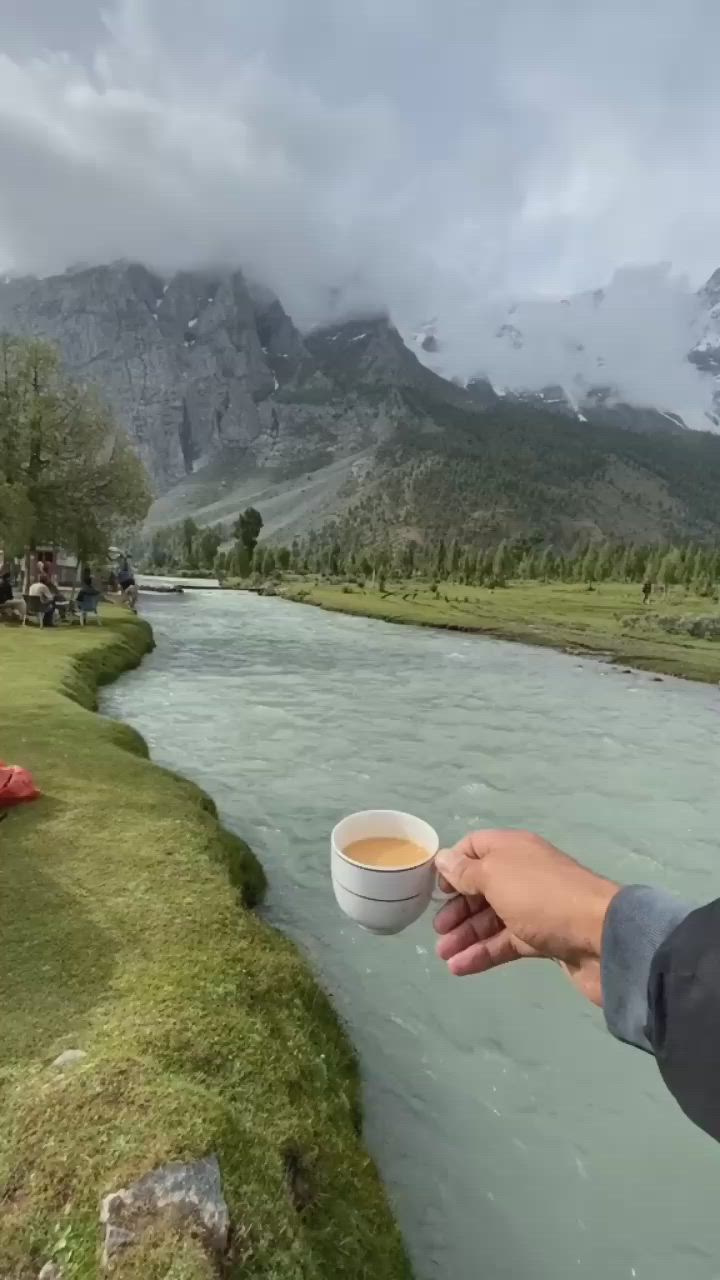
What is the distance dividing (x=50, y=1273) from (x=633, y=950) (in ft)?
11.4

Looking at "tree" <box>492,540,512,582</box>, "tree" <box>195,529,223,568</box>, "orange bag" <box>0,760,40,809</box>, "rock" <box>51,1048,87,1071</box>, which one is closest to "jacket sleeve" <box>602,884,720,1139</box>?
Result: "rock" <box>51,1048,87,1071</box>

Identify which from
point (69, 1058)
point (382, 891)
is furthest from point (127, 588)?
point (382, 891)

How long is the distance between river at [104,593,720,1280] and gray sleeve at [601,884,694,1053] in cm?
480

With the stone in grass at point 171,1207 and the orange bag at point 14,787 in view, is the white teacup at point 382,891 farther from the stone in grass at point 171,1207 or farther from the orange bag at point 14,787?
the orange bag at point 14,787

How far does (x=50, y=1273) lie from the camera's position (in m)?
3.47

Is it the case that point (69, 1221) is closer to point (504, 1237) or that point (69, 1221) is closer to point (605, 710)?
point (504, 1237)

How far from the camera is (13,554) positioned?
115 feet

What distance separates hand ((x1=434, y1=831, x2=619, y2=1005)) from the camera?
6.79 feet

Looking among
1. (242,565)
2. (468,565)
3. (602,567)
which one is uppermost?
(602,567)

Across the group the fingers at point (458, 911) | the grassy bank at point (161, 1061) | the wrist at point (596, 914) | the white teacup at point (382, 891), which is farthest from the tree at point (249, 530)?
the wrist at point (596, 914)

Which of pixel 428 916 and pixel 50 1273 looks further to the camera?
pixel 428 916

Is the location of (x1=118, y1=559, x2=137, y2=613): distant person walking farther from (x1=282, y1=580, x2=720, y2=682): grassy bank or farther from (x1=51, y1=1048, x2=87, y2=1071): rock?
(x1=51, y1=1048, x2=87, y2=1071): rock

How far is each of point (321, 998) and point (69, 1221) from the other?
353cm

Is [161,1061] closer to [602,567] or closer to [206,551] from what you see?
[602,567]
